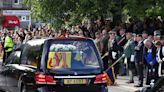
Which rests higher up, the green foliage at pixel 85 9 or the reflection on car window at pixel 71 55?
the green foliage at pixel 85 9

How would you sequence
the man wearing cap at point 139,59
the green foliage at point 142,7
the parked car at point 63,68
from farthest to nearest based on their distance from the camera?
1. the green foliage at point 142,7
2. the man wearing cap at point 139,59
3. the parked car at point 63,68

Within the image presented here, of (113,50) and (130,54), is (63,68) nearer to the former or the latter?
(130,54)

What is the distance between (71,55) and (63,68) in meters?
0.32

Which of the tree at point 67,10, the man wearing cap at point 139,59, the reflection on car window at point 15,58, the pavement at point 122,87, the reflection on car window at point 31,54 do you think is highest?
the tree at point 67,10

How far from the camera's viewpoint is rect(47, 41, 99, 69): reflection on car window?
10.4m

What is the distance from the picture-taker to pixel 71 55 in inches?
416

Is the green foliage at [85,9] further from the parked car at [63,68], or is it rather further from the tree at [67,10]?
the parked car at [63,68]

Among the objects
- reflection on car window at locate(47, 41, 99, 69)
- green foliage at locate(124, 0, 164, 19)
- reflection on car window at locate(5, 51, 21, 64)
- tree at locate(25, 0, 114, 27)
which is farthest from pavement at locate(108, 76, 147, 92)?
tree at locate(25, 0, 114, 27)

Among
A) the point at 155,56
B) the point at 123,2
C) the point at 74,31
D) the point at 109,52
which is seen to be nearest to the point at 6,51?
the point at 74,31

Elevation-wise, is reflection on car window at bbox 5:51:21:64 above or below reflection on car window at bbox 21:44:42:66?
below

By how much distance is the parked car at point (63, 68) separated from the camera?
10.3 metres

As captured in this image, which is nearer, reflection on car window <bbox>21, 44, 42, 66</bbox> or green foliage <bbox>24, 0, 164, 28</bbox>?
reflection on car window <bbox>21, 44, 42, 66</bbox>

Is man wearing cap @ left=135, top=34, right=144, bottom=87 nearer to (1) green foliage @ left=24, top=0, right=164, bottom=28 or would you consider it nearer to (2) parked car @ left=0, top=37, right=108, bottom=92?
(1) green foliage @ left=24, top=0, right=164, bottom=28

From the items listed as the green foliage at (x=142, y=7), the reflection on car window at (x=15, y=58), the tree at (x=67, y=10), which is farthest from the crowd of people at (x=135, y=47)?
the reflection on car window at (x=15, y=58)
